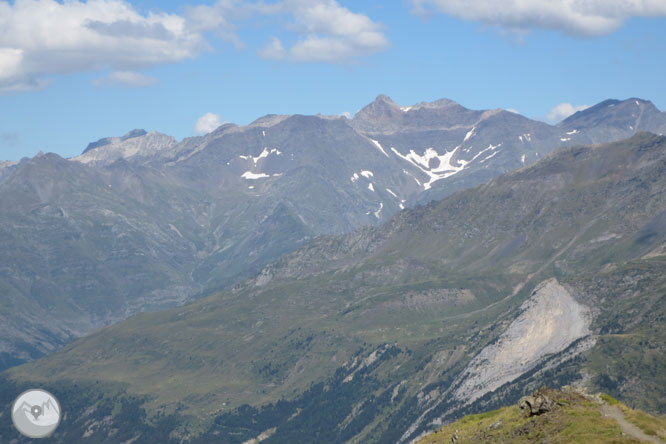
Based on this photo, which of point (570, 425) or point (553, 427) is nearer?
point (570, 425)

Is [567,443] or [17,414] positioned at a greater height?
[17,414]

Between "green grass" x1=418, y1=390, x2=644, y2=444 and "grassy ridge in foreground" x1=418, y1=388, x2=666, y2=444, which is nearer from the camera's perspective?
"grassy ridge in foreground" x1=418, y1=388, x2=666, y2=444

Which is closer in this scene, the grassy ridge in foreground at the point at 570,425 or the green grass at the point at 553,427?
the grassy ridge in foreground at the point at 570,425

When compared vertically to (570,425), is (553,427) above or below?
below

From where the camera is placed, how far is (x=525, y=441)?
152500 mm

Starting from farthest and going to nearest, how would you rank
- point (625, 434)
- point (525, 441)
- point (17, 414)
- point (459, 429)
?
point (17, 414)
point (459, 429)
point (525, 441)
point (625, 434)

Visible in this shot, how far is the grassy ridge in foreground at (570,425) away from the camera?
141 m

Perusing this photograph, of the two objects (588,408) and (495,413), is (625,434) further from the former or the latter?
(495,413)

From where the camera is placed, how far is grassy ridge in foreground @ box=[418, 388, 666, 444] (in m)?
141

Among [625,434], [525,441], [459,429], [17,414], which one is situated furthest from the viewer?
[17,414]

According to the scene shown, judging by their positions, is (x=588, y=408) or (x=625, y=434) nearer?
(x=625, y=434)

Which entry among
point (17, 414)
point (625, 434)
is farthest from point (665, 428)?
point (17, 414)

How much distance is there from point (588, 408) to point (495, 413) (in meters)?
33.4

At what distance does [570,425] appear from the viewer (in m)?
147
